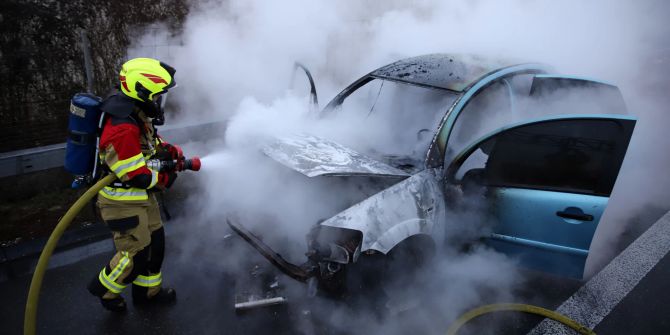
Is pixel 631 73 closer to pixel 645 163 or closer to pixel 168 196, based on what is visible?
pixel 645 163

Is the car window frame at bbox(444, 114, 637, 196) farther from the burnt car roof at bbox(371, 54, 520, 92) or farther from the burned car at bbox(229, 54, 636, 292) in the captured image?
the burnt car roof at bbox(371, 54, 520, 92)

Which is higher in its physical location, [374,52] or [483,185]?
[374,52]

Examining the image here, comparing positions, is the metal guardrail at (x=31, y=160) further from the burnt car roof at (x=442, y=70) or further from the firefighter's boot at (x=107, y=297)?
the burnt car roof at (x=442, y=70)

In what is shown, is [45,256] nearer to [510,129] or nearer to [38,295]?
[38,295]

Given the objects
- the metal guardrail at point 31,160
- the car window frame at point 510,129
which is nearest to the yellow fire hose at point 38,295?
the car window frame at point 510,129

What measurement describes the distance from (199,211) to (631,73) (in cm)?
909

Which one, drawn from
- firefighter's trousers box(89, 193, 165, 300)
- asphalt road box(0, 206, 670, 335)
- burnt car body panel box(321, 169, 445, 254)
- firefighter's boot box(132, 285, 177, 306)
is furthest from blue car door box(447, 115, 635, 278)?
firefighter's boot box(132, 285, 177, 306)

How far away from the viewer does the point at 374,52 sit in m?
7.11

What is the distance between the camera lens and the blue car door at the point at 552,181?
9.56 ft

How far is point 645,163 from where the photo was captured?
6.53 meters

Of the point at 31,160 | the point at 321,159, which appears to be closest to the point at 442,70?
the point at 321,159

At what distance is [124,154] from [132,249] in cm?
73

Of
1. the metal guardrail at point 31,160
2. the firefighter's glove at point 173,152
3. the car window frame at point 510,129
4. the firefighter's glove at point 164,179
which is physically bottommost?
the metal guardrail at point 31,160

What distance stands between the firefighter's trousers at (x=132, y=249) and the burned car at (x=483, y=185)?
2.00 ft
